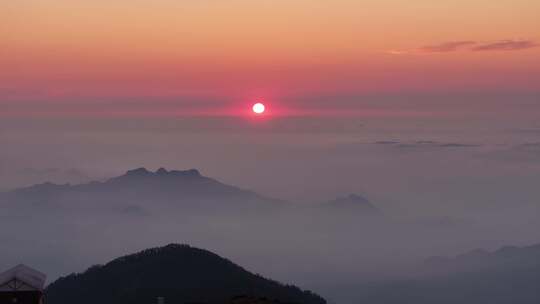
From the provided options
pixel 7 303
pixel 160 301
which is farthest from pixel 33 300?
pixel 160 301

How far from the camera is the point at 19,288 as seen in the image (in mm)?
123875

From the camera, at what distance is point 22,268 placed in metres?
127

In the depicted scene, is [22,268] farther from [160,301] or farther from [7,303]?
[160,301]

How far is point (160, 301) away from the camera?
489 ft

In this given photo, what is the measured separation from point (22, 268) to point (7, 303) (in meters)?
5.46

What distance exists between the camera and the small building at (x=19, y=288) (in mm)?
122812

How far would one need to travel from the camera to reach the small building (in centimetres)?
12281

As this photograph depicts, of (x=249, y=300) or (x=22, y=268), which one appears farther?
(x=249, y=300)

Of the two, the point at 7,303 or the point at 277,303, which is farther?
the point at 277,303

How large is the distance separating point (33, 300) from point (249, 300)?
27.1m

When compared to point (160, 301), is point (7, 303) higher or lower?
lower

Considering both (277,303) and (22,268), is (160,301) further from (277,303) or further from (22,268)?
(22,268)

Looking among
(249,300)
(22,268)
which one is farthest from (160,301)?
(22,268)

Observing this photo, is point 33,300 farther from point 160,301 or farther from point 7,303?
point 160,301
